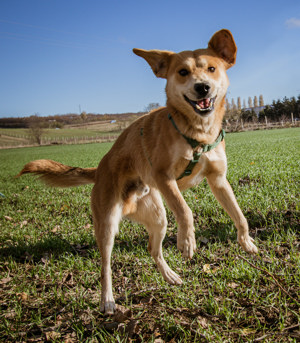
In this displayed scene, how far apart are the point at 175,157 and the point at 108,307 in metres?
1.49

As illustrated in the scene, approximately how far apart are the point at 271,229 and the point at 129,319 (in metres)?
2.05

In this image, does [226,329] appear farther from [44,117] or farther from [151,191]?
[44,117]

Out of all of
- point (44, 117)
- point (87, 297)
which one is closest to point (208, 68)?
point (87, 297)

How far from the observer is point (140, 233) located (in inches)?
165

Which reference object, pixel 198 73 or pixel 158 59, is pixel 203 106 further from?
pixel 158 59

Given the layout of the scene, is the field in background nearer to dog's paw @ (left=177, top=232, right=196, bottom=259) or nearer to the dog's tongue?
the dog's tongue

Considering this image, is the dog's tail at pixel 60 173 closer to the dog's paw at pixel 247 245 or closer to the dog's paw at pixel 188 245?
the dog's paw at pixel 188 245

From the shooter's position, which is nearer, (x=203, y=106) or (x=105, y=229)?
(x=203, y=106)

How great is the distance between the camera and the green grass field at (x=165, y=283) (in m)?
2.03

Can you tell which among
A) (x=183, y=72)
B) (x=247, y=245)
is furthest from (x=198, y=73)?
(x=247, y=245)

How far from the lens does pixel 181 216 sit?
2.36m

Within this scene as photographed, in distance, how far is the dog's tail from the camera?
359 centimetres

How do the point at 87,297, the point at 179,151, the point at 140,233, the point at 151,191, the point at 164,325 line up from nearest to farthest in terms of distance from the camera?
1. the point at 164,325
2. the point at 179,151
3. the point at 87,297
4. the point at 151,191
5. the point at 140,233

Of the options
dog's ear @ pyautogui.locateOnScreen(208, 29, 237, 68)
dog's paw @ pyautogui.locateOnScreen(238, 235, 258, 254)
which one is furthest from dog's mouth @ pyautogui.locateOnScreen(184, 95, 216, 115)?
dog's paw @ pyautogui.locateOnScreen(238, 235, 258, 254)
